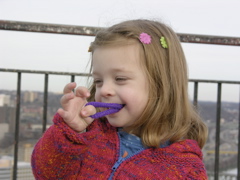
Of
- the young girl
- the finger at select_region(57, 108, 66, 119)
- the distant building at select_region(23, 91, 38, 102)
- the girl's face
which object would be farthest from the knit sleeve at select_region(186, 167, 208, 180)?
the distant building at select_region(23, 91, 38, 102)

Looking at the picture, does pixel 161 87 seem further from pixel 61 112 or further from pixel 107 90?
pixel 61 112

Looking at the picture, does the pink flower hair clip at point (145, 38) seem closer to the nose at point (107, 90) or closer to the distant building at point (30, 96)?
the nose at point (107, 90)

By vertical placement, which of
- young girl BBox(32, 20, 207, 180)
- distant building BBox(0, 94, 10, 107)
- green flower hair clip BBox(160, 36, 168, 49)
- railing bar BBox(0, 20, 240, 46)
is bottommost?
distant building BBox(0, 94, 10, 107)

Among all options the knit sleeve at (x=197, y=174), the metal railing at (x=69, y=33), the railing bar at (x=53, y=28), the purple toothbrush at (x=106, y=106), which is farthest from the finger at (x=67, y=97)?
the railing bar at (x=53, y=28)

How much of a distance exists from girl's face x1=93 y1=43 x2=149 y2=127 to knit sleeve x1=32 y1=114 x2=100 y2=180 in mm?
175

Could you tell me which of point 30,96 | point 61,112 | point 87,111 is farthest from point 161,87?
point 30,96

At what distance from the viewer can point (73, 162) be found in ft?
4.17

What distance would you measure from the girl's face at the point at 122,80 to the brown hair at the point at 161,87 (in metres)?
0.03

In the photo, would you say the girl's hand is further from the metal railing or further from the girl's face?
the metal railing

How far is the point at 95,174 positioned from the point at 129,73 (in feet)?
1.37

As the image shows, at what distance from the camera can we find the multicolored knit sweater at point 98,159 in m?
1.21

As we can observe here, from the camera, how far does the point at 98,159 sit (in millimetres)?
1317

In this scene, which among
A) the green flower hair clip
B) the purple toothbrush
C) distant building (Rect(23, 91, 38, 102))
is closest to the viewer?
the purple toothbrush

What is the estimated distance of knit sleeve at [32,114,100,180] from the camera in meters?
1.18
